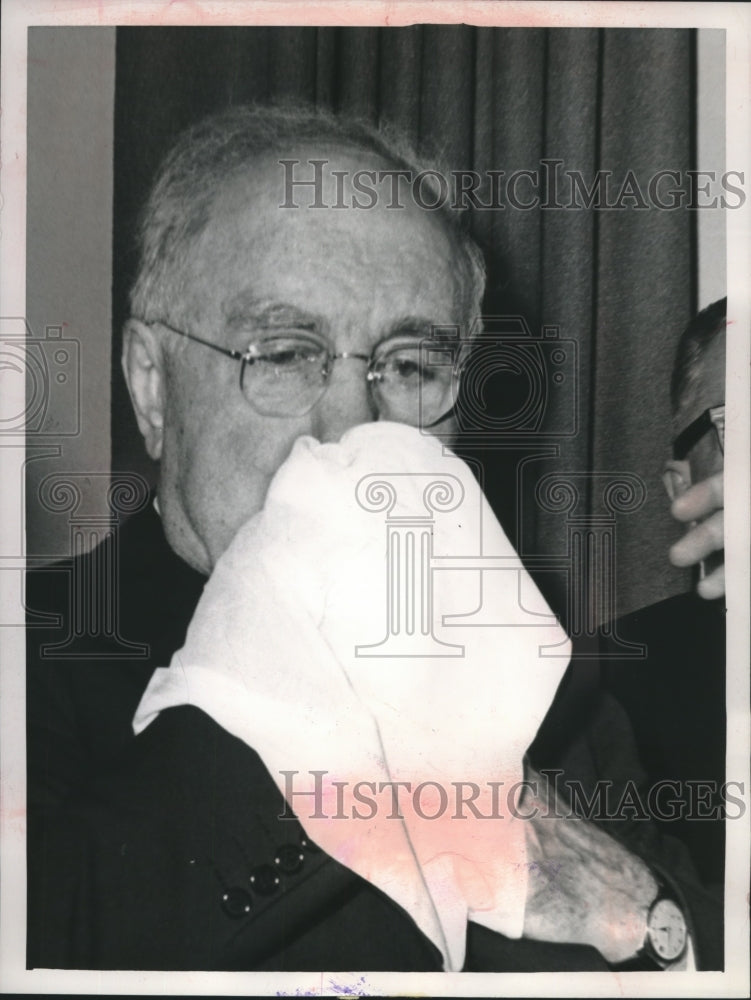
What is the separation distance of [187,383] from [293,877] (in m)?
0.97

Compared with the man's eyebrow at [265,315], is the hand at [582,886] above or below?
below

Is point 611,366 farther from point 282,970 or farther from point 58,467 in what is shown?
point 282,970

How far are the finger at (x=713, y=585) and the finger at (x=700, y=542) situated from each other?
0.04 metres

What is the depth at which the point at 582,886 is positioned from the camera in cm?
198

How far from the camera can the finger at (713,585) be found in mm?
2023

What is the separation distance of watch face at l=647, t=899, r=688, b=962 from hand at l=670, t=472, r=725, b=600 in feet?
2.01

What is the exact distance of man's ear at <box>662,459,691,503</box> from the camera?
201 cm

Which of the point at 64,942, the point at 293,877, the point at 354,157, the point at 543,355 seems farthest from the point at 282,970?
the point at 354,157

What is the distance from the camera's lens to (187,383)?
1973 mm
